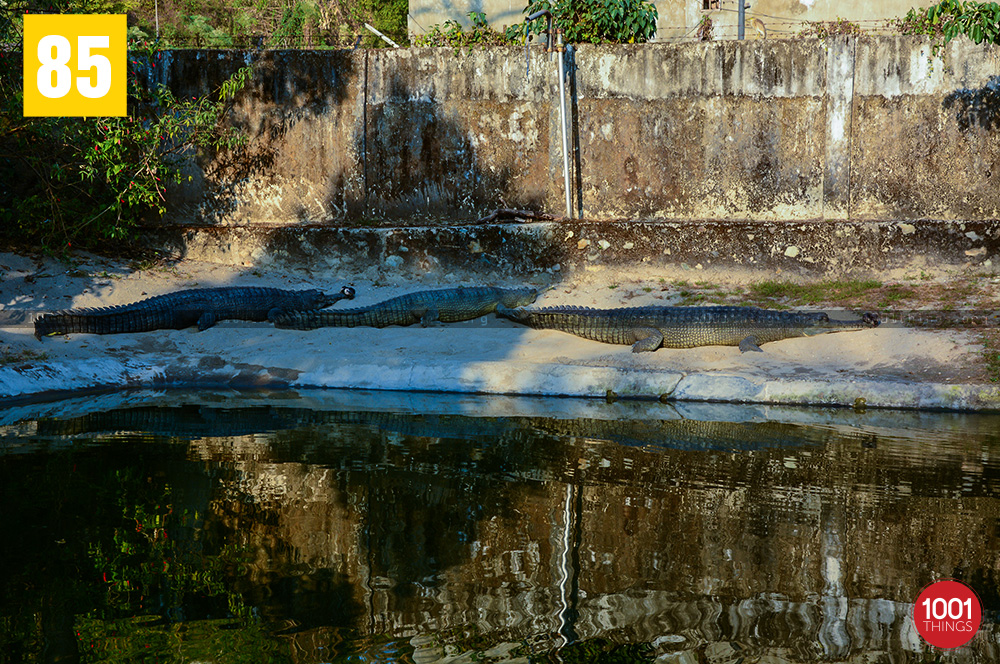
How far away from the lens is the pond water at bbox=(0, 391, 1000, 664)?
306 centimetres

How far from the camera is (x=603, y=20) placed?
35.5ft

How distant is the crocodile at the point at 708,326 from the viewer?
7816mm

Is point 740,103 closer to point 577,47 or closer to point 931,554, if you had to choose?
point 577,47

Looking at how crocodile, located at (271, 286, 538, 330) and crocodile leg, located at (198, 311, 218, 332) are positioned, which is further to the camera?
crocodile, located at (271, 286, 538, 330)

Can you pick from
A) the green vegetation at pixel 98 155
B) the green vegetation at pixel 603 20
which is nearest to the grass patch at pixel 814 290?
the green vegetation at pixel 603 20

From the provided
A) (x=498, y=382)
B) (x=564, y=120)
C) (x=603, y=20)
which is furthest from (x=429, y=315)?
(x=603, y=20)

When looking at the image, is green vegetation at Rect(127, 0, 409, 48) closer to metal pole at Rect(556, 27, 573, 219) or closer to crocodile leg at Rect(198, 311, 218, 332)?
metal pole at Rect(556, 27, 573, 219)

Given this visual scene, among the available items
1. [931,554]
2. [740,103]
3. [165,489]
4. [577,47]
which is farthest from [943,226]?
[165,489]

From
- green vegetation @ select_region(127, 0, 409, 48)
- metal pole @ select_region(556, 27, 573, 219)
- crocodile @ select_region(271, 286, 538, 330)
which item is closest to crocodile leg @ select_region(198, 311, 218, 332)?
crocodile @ select_region(271, 286, 538, 330)

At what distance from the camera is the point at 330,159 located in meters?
10.9

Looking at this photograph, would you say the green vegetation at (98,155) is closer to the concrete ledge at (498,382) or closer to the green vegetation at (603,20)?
the concrete ledge at (498,382)

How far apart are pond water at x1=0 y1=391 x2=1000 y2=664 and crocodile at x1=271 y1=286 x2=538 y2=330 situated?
2.53 meters

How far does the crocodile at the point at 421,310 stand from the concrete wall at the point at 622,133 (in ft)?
A: 6.11

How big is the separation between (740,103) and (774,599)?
8.12m
